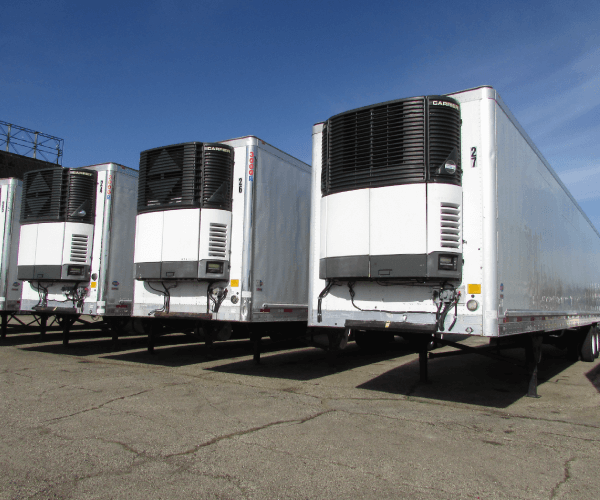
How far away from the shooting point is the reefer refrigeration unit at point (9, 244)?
38.1ft

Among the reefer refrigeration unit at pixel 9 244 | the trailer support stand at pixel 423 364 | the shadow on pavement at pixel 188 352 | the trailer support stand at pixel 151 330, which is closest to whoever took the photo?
the trailer support stand at pixel 423 364

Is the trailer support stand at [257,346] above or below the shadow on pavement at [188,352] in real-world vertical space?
above

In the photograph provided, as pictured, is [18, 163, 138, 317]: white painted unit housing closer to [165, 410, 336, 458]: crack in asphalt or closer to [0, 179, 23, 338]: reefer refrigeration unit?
[0, 179, 23, 338]: reefer refrigeration unit

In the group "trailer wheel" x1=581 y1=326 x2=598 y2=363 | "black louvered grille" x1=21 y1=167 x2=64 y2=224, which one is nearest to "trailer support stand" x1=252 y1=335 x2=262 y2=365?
"black louvered grille" x1=21 y1=167 x2=64 y2=224

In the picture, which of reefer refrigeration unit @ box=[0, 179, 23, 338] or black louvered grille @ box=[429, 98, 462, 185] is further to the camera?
reefer refrigeration unit @ box=[0, 179, 23, 338]

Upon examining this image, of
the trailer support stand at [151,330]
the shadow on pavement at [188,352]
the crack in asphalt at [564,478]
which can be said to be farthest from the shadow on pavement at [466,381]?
the trailer support stand at [151,330]

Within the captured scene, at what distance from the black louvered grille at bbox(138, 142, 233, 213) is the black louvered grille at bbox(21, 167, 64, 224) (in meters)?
2.77

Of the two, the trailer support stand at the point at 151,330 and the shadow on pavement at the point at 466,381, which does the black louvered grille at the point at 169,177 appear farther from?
the shadow on pavement at the point at 466,381

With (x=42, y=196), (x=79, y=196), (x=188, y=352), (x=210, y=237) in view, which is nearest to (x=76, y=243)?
(x=79, y=196)

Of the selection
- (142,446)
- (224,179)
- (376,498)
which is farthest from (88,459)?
(224,179)

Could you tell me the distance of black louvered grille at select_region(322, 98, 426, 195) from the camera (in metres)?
5.95

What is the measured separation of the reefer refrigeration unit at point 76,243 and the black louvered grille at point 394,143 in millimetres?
5503

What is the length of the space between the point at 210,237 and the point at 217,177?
1.01 metres

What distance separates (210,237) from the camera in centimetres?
800
